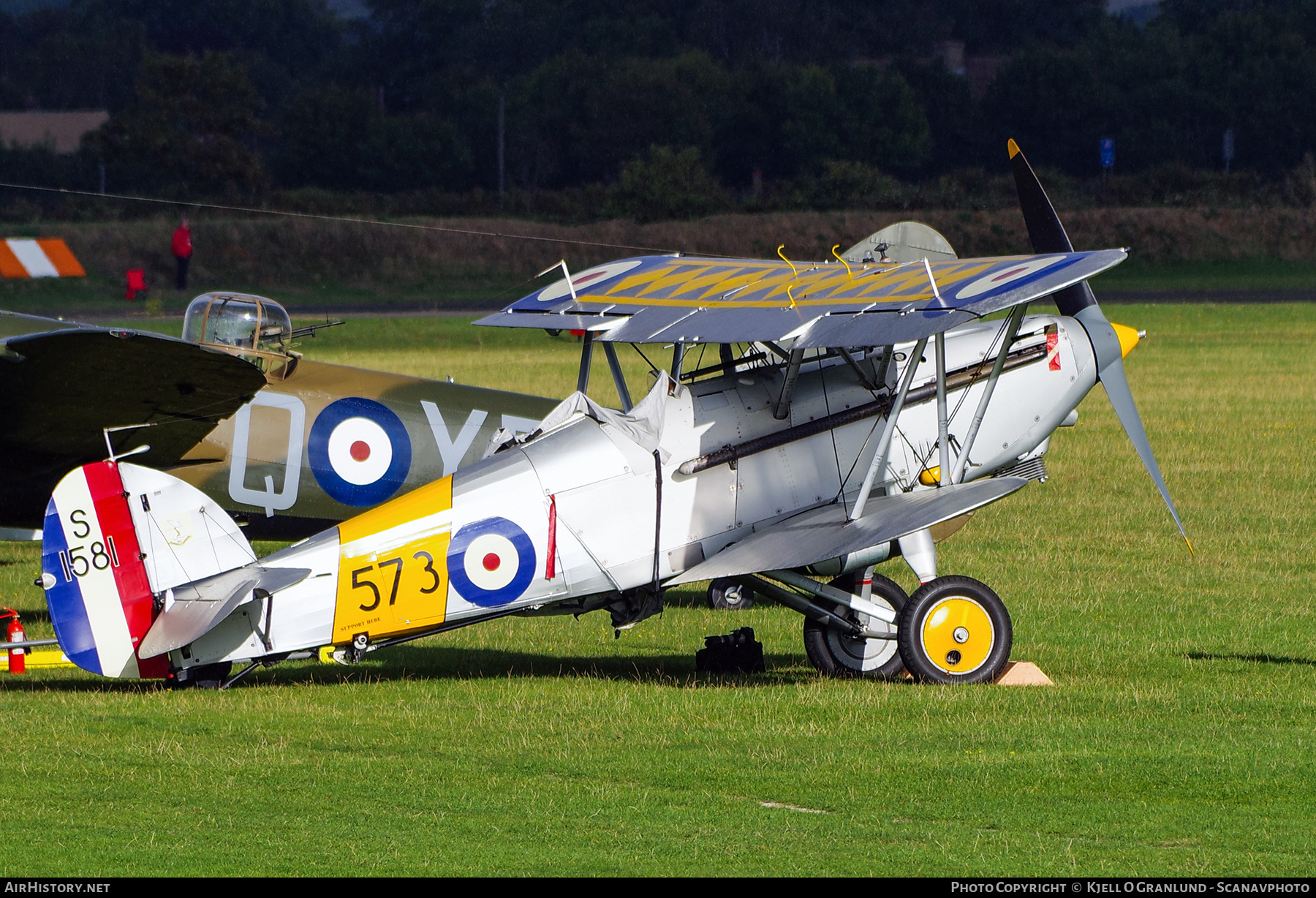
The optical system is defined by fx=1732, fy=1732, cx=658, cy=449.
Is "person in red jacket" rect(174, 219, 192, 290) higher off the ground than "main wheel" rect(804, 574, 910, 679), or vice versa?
"person in red jacket" rect(174, 219, 192, 290)

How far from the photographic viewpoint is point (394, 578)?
9227 millimetres

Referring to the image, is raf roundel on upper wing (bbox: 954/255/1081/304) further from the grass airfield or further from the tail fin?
the tail fin

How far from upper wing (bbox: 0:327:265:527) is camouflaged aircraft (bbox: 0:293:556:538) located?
2 centimetres

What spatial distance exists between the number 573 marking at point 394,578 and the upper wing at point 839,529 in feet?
4.46

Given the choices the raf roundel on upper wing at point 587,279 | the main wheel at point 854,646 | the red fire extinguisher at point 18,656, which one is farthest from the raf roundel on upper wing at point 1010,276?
the red fire extinguisher at point 18,656

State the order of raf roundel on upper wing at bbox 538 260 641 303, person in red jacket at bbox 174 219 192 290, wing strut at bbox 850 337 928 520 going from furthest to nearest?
1. person in red jacket at bbox 174 219 192 290
2. raf roundel on upper wing at bbox 538 260 641 303
3. wing strut at bbox 850 337 928 520

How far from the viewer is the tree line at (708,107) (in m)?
79.8

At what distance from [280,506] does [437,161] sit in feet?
258

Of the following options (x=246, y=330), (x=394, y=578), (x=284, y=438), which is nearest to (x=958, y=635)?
(x=394, y=578)

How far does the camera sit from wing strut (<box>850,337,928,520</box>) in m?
9.38

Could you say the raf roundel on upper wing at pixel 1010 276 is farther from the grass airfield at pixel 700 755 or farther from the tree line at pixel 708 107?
the tree line at pixel 708 107

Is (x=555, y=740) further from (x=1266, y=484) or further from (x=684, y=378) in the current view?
(x=1266, y=484)

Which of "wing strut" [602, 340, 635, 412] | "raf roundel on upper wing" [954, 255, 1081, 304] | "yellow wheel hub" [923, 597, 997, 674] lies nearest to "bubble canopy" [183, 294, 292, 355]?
"wing strut" [602, 340, 635, 412]

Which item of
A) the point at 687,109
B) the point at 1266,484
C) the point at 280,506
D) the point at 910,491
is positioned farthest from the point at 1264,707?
the point at 687,109
